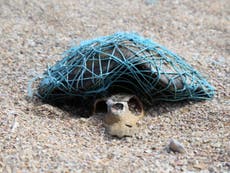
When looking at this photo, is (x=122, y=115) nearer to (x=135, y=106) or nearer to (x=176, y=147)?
(x=135, y=106)

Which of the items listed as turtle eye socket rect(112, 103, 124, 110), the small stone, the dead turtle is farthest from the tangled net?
→ the small stone

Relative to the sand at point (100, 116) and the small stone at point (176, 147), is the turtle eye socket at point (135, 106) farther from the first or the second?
the small stone at point (176, 147)

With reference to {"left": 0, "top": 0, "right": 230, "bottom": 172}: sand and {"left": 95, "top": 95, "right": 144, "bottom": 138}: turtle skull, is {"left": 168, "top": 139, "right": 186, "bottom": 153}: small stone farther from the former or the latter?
{"left": 95, "top": 95, "right": 144, "bottom": 138}: turtle skull

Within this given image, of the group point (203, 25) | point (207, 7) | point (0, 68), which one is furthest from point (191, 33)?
point (0, 68)

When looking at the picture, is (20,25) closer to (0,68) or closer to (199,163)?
(0,68)

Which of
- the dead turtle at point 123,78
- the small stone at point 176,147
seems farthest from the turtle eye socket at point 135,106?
the small stone at point 176,147

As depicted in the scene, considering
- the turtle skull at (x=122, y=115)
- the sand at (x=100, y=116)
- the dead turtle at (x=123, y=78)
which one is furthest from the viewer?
the dead turtle at (x=123, y=78)
